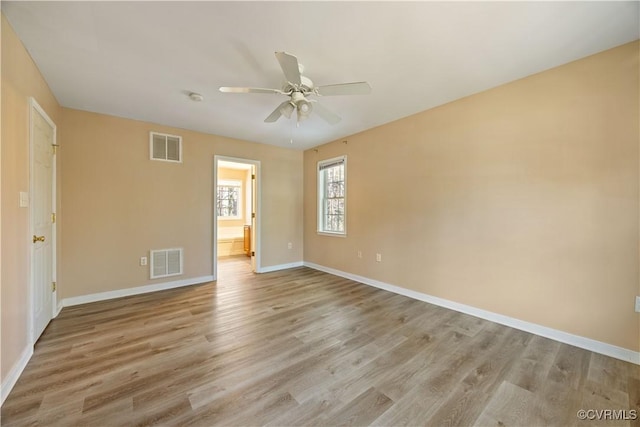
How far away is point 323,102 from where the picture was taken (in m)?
3.01

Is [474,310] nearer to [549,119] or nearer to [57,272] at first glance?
[549,119]

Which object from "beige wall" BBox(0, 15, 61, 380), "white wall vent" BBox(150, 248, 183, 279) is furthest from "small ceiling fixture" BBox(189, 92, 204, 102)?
"white wall vent" BBox(150, 248, 183, 279)

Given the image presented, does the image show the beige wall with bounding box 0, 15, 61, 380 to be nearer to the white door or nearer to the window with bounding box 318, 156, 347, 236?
the white door

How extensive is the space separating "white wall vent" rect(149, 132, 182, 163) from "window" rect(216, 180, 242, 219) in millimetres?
3348

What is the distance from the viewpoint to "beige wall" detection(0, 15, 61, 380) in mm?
1628

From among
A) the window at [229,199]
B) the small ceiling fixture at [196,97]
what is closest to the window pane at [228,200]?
the window at [229,199]

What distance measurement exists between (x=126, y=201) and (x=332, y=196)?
3.30 metres

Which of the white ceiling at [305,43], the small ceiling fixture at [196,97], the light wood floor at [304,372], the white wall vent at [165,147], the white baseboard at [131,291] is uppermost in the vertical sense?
the white ceiling at [305,43]

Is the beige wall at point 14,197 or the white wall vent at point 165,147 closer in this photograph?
the beige wall at point 14,197

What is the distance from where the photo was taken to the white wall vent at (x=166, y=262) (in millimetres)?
3707

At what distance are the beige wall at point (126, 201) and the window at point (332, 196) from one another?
59.1 inches

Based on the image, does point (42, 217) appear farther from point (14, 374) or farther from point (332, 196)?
point (332, 196)

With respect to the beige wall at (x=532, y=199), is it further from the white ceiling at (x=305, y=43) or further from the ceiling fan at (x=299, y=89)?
the ceiling fan at (x=299, y=89)

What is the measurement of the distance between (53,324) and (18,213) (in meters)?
1.49
